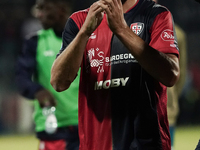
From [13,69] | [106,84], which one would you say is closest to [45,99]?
[106,84]

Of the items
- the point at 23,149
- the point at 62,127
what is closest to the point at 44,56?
the point at 62,127

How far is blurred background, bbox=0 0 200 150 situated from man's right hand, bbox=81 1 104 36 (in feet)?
29.8

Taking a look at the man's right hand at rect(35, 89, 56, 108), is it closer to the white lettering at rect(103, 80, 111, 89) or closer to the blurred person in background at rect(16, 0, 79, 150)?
the blurred person in background at rect(16, 0, 79, 150)

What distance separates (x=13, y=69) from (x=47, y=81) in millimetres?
7952

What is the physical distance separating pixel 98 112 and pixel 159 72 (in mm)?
440

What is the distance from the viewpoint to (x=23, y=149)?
1044cm

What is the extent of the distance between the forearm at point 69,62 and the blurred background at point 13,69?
9.03 meters

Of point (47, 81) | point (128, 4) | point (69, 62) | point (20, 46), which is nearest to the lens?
point (69, 62)

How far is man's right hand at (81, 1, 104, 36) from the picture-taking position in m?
2.28

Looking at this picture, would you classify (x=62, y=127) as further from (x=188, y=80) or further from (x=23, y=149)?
(x=188, y=80)

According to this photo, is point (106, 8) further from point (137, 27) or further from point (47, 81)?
point (47, 81)

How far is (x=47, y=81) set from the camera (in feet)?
13.8

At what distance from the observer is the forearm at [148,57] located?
86.5 inches

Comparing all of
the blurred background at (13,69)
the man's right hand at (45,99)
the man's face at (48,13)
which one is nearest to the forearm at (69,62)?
the man's right hand at (45,99)
